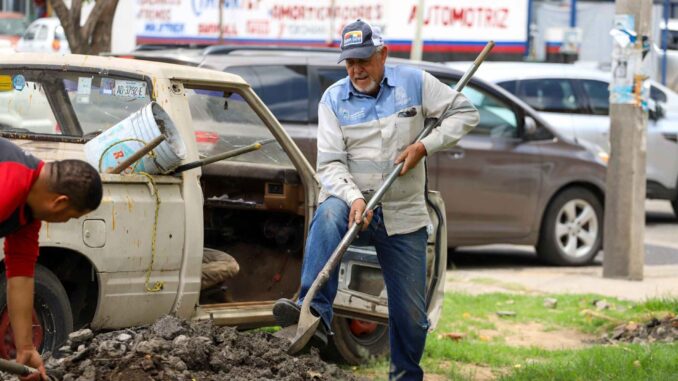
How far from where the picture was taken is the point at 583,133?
15094mm

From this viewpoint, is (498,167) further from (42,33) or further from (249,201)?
(42,33)

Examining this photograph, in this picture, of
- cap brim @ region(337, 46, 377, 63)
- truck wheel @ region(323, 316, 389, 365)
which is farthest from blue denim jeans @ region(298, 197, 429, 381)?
truck wheel @ region(323, 316, 389, 365)

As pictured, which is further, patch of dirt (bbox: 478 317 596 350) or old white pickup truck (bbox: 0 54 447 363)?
patch of dirt (bbox: 478 317 596 350)

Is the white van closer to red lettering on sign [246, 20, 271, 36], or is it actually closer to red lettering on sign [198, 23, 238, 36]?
red lettering on sign [198, 23, 238, 36]

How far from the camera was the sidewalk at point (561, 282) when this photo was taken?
10617 mm

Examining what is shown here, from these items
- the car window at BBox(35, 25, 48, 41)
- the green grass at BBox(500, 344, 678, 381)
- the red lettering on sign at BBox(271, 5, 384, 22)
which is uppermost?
the red lettering on sign at BBox(271, 5, 384, 22)

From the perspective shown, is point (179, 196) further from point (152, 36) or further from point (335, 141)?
point (152, 36)

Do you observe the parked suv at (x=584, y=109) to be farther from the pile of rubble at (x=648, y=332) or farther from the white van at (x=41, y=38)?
the white van at (x=41, y=38)

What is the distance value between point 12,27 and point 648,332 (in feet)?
97.2

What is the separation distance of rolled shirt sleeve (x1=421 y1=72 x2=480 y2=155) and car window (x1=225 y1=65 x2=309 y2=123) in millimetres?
4218

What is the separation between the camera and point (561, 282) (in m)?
11.2

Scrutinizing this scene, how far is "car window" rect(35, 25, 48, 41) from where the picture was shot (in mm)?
31062

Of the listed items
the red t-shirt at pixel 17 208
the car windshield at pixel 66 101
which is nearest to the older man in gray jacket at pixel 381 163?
the car windshield at pixel 66 101

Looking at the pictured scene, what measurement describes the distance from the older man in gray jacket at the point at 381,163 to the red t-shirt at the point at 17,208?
176 centimetres
